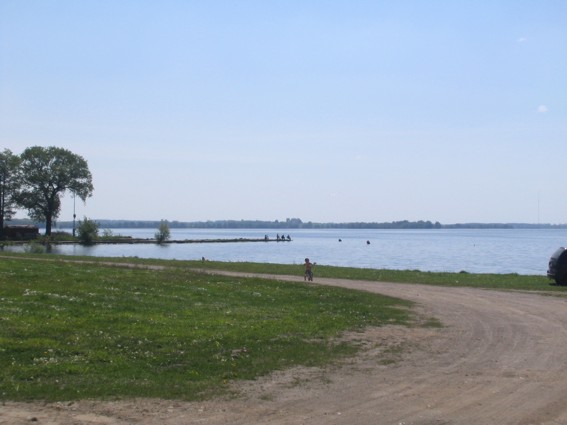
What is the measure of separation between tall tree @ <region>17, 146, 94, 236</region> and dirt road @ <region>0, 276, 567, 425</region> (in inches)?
4078

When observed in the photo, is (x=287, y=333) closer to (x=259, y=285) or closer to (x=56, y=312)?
(x=56, y=312)

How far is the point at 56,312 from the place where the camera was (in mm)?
16031

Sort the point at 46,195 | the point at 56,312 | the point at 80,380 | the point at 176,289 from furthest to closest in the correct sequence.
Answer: the point at 46,195
the point at 176,289
the point at 56,312
the point at 80,380

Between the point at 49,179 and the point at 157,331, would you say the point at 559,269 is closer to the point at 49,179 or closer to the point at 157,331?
the point at 157,331

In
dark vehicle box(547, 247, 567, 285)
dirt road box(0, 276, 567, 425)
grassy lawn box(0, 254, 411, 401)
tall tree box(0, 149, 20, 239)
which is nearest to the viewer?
dirt road box(0, 276, 567, 425)

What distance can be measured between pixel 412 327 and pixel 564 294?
12844mm

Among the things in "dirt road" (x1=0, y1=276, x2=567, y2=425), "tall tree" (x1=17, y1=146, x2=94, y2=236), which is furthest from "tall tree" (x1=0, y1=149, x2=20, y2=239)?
"dirt road" (x1=0, y1=276, x2=567, y2=425)

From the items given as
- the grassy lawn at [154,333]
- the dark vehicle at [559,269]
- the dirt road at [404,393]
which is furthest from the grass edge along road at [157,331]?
the dark vehicle at [559,269]

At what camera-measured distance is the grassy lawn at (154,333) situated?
427 inches

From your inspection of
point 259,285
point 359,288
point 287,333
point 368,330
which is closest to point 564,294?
point 359,288

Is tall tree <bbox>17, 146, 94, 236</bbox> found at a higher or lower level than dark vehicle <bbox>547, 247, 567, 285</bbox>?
higher

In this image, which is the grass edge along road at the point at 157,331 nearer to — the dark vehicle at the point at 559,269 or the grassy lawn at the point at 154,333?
the grassy lawn at the point at 154,333

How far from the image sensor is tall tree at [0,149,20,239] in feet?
358

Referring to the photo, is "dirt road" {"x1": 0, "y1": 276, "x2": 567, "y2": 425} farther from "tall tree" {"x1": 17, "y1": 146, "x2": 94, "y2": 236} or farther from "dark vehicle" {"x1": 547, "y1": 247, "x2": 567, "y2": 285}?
"tall tree" {"x1": 17, "y1": 146, "x2": 94, "y2": 236}
